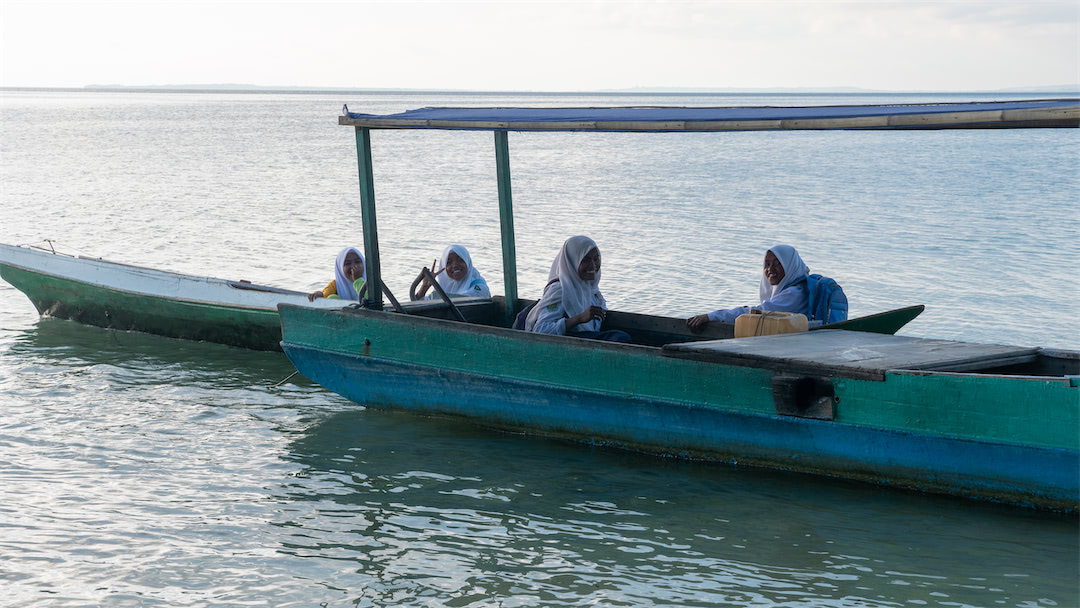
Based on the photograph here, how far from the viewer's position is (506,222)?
8656mm

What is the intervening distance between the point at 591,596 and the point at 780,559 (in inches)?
40.5

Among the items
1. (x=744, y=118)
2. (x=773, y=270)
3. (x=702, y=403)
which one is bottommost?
(x=702, y=403)

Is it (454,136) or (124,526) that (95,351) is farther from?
(454,136)

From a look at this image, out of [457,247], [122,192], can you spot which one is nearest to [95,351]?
[457,247]

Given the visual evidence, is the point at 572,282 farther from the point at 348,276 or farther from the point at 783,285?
the point at 348,276

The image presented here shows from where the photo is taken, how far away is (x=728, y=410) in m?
6.44

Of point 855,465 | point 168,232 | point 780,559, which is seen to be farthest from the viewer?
point 168,232

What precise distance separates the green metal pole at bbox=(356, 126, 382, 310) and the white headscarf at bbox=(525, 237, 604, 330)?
115cm

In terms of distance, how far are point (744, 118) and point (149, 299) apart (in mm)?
6903

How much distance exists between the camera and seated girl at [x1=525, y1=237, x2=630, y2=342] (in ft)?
24.6

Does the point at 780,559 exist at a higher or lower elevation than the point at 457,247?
lower

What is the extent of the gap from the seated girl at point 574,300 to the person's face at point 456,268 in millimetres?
1952

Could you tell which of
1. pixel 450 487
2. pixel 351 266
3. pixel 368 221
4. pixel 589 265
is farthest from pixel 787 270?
pixel 351 266

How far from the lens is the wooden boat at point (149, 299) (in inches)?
406
